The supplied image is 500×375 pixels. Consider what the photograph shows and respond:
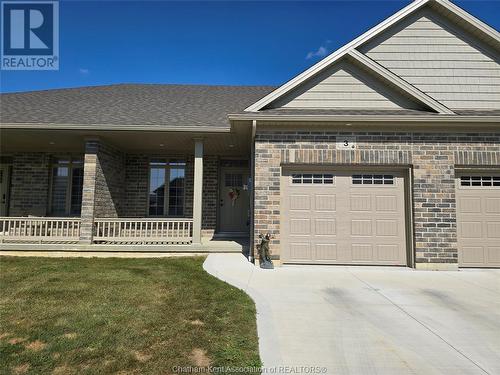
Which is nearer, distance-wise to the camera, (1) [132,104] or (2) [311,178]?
(2) [311,178]

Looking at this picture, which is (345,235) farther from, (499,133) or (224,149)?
(224,149)

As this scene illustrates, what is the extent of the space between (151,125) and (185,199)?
140 inches

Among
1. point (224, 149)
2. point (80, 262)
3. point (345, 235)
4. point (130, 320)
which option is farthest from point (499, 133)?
point (80, 262)

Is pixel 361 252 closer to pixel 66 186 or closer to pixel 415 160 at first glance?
pixel 415 160

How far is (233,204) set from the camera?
39.1 feet

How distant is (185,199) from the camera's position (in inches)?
460

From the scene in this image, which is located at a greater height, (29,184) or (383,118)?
(383,118)

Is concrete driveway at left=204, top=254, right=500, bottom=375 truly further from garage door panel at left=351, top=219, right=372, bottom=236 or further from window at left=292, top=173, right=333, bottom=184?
window at left=292, top=173, right=333, bottom=184

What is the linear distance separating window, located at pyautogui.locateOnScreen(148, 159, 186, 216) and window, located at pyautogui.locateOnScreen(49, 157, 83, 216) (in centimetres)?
272

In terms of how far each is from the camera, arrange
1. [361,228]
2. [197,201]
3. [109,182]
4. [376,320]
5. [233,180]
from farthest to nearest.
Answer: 1. [233,180]
2. [109,182]
3. [197,201]
4. [361,228]
5. [376,320]

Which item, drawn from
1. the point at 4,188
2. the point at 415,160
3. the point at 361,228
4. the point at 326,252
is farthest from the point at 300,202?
the point at 4,188

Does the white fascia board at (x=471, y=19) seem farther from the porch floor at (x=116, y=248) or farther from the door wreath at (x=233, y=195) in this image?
the porch floor at (x=116, y=248)

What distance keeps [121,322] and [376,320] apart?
3.40 meters

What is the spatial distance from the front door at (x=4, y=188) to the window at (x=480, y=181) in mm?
15380
